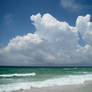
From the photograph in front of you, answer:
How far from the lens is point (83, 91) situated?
28.9 ft

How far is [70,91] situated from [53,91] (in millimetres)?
1270

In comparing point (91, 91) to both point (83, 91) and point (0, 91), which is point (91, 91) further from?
point (0, 91)

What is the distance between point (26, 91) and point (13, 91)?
1.02m

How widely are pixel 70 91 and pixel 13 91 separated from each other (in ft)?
14.1

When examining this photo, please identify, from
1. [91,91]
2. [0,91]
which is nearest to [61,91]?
[91,91]

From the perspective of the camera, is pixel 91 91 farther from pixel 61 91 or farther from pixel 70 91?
pixel 61 91

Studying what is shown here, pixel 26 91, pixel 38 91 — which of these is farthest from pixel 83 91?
pixel 26 91

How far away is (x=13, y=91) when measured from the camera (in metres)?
8.87

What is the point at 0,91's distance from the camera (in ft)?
29.6

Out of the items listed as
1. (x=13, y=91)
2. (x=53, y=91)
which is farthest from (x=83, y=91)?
(x=13, y=91)

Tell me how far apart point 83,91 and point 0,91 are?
20.7ft

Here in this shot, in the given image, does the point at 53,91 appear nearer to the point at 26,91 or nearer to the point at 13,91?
the point at 26,91

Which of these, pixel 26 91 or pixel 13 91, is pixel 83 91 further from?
pixel 13 91

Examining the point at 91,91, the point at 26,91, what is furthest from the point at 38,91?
the point at 91,91
